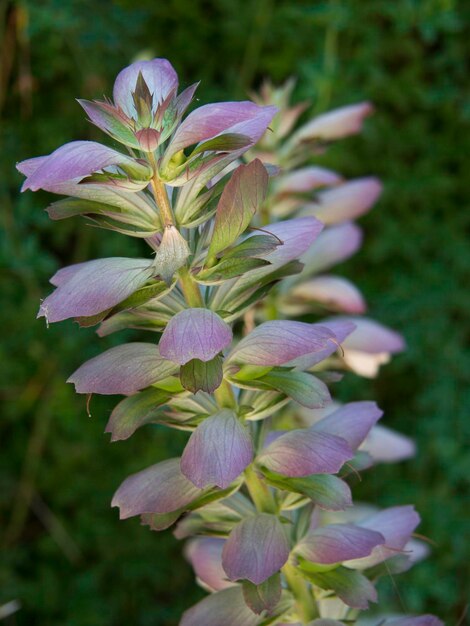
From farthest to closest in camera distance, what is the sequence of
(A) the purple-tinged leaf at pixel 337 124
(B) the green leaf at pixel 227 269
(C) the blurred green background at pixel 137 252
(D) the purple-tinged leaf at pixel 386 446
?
(C) the blurred green background at pixel 137 252, (A) the purple-tinged leaf at pixel 337 124, (D) the purple-tinged leaf at pixel 386 446, (B) the green leaf at pixel 227 269

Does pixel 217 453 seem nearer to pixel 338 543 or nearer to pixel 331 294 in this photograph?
pixel 338 543

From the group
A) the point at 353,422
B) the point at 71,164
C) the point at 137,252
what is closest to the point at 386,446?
the point at 353,422

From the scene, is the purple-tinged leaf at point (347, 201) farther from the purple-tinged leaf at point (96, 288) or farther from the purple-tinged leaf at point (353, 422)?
the purple-tinged leaf at point (96, 288)

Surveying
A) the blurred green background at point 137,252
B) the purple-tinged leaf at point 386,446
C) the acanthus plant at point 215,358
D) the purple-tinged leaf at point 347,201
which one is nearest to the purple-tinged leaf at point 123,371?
the acanthus plant at point 215,358

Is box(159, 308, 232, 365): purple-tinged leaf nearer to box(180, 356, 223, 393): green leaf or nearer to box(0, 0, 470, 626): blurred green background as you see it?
box(180, 356, 223, 393): green leaf

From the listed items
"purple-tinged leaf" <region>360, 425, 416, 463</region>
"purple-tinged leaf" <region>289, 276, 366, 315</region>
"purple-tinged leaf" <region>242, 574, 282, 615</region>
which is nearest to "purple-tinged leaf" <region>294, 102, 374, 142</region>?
"purple-tinged leaf" <region>289, 276, 366, 315</region>

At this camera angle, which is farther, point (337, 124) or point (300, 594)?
point (337, 124)

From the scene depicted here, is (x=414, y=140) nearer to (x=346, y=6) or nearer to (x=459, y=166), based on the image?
(x=459, y=166)
